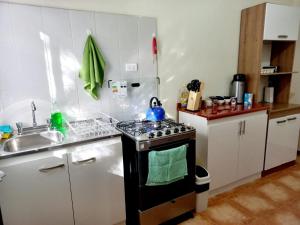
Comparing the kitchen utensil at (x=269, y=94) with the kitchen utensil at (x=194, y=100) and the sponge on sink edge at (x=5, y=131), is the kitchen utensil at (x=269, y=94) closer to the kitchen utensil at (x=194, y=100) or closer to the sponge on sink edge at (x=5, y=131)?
the kitchen utensil at (x=194, y=100)

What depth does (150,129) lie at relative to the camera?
1.84 m

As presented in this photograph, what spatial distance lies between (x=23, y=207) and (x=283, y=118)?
2.74 m

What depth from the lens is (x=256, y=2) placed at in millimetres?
2748

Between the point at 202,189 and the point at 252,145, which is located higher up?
the point at 252,145

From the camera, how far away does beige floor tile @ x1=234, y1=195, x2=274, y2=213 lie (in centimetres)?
208

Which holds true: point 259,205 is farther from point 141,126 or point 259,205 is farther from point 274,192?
point 141,126

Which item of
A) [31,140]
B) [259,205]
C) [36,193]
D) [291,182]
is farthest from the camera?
[291,182]

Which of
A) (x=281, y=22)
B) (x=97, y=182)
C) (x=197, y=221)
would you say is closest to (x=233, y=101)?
(x=281, y=22)

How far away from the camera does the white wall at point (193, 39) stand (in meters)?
2.20

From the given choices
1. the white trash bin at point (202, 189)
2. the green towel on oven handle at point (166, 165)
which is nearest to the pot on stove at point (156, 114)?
the green towel on oven handle at point (166, 165)

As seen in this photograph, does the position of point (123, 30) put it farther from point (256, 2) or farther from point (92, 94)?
point (256, 2)

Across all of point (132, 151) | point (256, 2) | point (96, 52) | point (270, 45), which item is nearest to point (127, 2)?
point (96, 52)

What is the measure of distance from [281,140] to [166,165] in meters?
1.76

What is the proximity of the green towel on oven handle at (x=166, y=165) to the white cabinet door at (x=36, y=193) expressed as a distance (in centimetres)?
61
